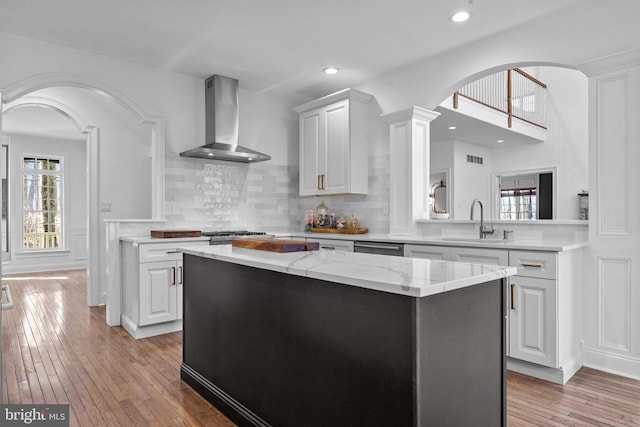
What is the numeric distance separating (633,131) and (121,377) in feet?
12.7

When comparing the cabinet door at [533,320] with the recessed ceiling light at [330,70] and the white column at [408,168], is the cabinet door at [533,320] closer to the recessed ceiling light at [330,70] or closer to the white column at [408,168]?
the white column at [408,168]

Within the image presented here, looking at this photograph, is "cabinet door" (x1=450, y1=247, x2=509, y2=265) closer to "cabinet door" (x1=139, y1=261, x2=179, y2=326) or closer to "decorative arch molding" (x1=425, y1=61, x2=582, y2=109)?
"decorative arch molding" (x1=425, y1=61, x2=582, y2=109)

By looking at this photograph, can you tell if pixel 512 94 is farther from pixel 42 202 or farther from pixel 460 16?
pixel 42 202

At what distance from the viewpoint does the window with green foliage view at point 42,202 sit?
306 inches

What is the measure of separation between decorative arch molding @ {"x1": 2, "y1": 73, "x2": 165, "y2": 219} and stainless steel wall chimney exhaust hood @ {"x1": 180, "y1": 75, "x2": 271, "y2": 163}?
289 millimetres

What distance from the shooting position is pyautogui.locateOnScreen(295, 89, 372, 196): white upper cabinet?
4543 mm

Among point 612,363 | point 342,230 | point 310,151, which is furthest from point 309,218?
point 612,363

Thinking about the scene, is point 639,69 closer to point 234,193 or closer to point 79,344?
point 234,193

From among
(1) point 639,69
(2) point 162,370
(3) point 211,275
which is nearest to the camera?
(3) point 211,275

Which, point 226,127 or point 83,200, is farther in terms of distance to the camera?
point 83,200

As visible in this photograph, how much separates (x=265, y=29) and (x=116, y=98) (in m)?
1.75

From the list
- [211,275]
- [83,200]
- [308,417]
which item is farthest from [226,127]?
[83,200]

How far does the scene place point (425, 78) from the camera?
4.12 m

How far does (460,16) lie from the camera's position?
3.21 metres
